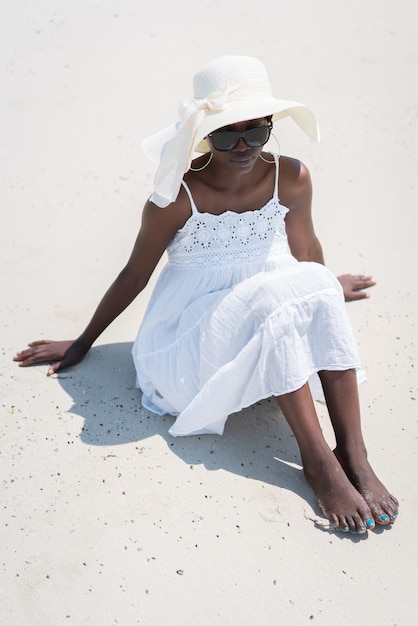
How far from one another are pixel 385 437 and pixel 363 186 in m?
2.24

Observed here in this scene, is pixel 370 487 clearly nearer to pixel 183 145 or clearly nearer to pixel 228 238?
pixel 228 238

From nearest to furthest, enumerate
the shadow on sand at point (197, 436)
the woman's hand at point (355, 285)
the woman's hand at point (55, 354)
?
1. the shadow on sand at point (197, 436)
2. the woman's hand at point (55, 354)
3. the woman's hand at point (355, 285)

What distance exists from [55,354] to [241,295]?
1.02m

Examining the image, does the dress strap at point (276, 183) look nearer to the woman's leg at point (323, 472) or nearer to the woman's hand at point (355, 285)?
the woman's leg at point (323, 472)

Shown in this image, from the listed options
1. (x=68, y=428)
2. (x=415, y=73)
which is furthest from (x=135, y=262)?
(x=415, y=73)

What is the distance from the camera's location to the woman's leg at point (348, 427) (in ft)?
9.04

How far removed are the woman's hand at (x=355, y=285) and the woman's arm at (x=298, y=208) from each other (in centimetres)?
74

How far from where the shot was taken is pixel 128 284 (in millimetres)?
3109

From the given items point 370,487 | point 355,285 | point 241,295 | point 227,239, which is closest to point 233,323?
point 241,295

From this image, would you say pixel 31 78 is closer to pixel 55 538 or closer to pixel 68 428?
pixel 68 428

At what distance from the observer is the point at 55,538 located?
2572 millimetres

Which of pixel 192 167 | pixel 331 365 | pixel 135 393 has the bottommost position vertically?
pixel 135 393

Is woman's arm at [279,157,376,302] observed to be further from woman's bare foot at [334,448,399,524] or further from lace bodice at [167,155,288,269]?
woman's bare foot at [334,448,399,524]

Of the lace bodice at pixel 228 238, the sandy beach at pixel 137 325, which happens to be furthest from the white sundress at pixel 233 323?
the sandy beach at pixel 137 325
